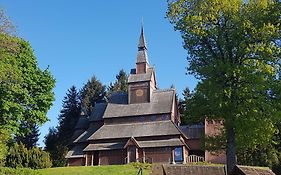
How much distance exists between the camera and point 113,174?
32844mm

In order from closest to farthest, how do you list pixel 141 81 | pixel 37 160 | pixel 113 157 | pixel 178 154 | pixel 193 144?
pixel 37 160 → pixel 178 154 → pixel 113 157 → pixel 193 144 → pixel 141 81

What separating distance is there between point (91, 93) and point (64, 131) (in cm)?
1003

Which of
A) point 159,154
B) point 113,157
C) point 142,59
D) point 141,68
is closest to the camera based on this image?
point 159,154

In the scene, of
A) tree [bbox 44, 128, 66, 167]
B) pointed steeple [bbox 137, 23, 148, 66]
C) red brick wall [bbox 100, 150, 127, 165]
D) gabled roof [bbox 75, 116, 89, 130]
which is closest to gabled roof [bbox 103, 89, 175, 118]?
pointed steeple [bbox 137, 23, 148, 66]

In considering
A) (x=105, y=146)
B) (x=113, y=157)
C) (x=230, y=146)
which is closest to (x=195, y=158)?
(x=113, y=157)

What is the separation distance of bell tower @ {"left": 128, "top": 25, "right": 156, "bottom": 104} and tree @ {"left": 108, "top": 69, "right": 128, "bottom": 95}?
656 inches

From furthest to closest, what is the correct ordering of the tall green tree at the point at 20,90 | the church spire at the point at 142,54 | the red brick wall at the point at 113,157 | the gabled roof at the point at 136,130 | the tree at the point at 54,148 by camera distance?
the church spire at the point at 142,54
the tree at the point at 54,148
the gabled roof at the point at 136,130
the red brick wall at the point at 113,157
the tall green tree at the point at 20,90

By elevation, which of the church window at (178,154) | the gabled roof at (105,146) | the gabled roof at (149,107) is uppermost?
the gabled roof at (149,107)

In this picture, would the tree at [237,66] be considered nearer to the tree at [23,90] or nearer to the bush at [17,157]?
the tree at [23,90]

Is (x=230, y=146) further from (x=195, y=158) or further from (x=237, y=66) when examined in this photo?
(x=195, y=158)

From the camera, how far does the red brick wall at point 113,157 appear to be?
165 feet

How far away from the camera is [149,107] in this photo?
55.1m

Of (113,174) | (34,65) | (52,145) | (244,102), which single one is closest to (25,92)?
(34,65)

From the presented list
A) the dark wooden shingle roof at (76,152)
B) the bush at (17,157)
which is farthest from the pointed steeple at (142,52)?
the bush at (17,157)
